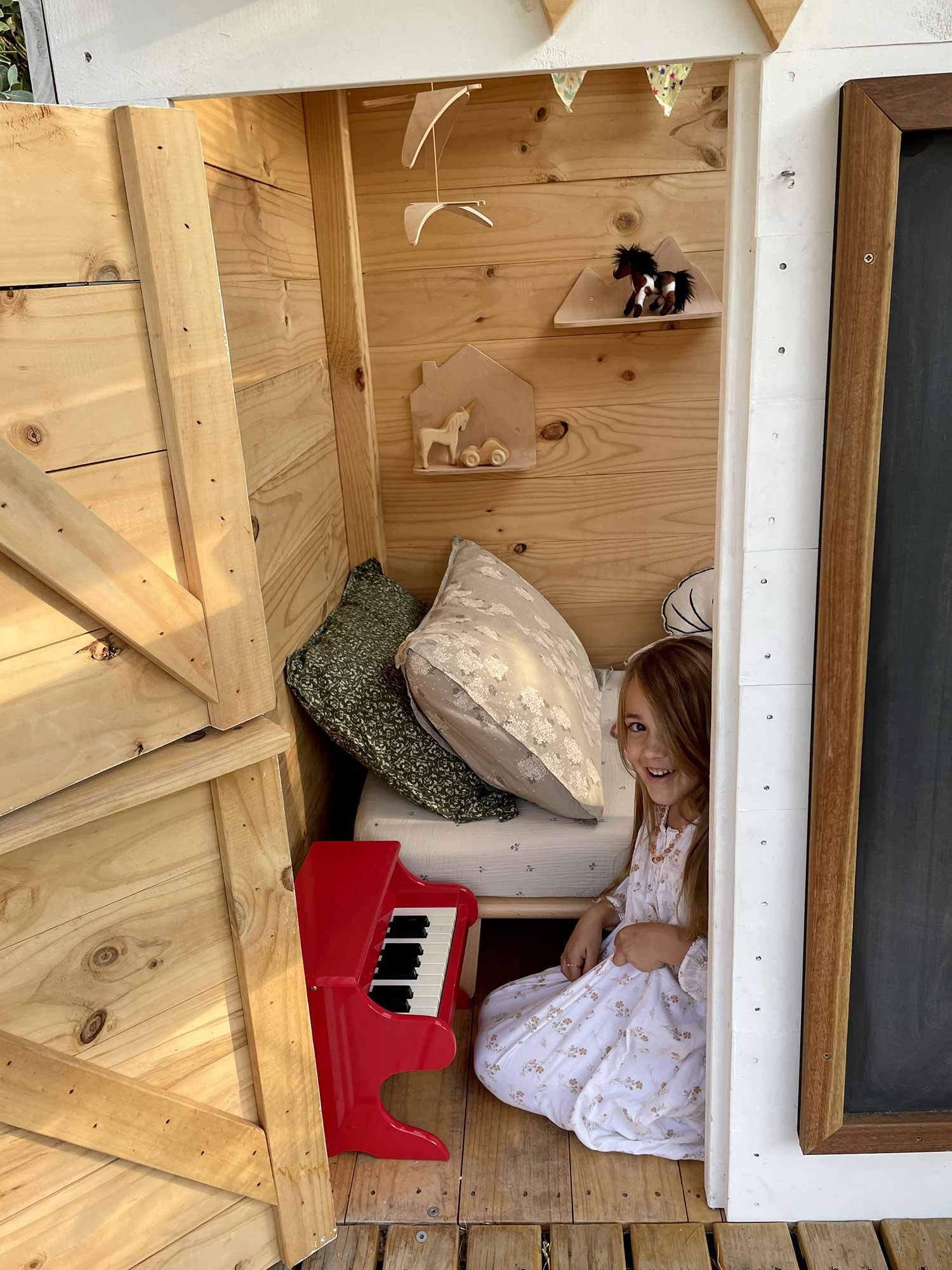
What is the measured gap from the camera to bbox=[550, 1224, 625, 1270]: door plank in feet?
5.60

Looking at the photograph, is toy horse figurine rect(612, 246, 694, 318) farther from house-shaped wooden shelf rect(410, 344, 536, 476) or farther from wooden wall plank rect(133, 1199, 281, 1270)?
wooden wall plank rect(133, 1199, 281, 1270)

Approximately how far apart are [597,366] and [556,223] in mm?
388

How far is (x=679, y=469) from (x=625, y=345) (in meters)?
0.38

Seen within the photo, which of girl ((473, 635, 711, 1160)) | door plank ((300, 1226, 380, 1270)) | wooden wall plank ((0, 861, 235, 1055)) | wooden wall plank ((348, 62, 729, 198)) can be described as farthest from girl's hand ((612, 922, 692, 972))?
wooden wall plank ((348, 62, 729, 198))

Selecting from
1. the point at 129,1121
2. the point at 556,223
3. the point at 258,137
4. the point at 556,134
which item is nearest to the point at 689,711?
the point at 129,1121

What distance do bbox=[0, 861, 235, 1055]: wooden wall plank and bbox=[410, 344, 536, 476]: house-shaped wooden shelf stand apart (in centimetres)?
161

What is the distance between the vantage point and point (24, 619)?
1.17 meters

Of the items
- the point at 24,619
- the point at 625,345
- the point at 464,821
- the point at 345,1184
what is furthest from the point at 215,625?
the point at 625,345

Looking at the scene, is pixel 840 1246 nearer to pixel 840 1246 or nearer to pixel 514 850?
pixel 840 1246

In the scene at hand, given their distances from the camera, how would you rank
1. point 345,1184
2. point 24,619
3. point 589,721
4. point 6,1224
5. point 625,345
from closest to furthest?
point 24,619, point 6,1224, point 345,1184, point 589,721, point 625,345

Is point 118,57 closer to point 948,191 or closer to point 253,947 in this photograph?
point 948,191

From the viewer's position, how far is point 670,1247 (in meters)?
1.73

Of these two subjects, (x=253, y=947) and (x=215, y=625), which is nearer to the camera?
(x=215, y=625)

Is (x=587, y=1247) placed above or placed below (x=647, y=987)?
below
